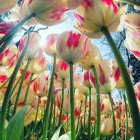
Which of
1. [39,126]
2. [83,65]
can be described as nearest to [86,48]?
[83,65]

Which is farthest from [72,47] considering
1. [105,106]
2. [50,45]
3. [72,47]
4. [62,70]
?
[105,106]

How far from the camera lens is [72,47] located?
0.72 m

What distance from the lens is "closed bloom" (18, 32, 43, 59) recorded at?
2.77 feet

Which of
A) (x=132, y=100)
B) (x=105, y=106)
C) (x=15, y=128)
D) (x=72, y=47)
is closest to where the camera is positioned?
(x=132, y=100)

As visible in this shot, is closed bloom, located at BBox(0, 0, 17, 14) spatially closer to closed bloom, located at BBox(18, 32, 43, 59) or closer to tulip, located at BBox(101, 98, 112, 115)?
closed bloom, located at BBox(18, 32, 43, 59)

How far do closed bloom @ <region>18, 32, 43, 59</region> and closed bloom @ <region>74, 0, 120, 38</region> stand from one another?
1.26ft

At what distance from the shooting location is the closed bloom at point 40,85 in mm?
1111

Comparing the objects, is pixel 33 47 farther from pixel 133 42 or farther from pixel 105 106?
pixel 105 106

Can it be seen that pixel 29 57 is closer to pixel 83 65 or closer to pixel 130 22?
pixel 83 65

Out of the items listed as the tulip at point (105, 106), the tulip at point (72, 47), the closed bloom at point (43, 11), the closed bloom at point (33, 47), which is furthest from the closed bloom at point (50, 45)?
the tulip at point (105, 106)

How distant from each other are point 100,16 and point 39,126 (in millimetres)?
1210

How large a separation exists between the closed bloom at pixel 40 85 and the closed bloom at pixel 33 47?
0.22 metres

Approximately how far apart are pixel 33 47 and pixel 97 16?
0.47 meters

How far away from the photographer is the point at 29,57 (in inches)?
33.6
